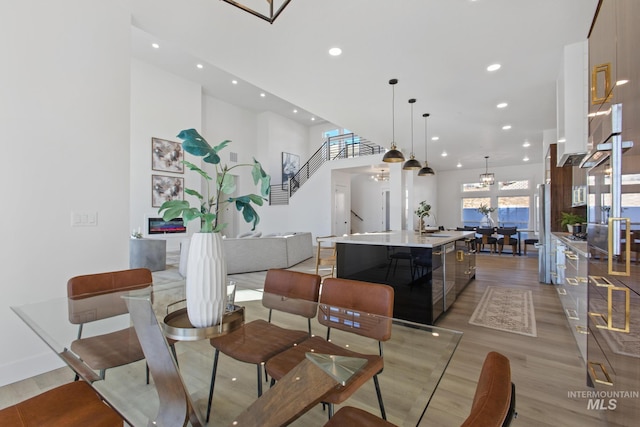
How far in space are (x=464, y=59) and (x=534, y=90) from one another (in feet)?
5.41

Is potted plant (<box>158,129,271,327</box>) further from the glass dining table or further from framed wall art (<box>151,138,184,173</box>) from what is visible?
framed wall art (<box>151,138,184,173</box>)

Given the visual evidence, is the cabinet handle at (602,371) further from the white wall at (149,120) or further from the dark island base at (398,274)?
the white wall at (149,120)

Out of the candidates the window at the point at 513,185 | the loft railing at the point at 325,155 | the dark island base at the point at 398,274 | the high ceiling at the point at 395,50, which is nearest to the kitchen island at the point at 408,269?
the dark island base at the point at 398,274

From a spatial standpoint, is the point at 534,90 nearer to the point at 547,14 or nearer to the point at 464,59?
the point at 464,59

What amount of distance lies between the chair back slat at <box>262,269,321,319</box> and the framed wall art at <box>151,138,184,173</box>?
7.13 meters

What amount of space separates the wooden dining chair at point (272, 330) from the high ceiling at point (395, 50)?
245 cm

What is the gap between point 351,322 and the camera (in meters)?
1.72

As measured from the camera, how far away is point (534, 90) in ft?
14.1

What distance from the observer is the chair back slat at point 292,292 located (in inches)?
78.9

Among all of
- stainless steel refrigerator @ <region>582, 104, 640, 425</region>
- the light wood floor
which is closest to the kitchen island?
the light wood floor

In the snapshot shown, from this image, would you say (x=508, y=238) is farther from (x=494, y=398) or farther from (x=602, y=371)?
(x=494, y=398)

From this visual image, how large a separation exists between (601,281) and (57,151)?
3.71 m

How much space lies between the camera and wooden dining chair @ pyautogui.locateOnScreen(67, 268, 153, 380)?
147 centimetres

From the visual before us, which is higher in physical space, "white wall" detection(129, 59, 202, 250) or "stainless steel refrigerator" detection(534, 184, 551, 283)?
"white wall" detection(129, 59, 202, 250)
